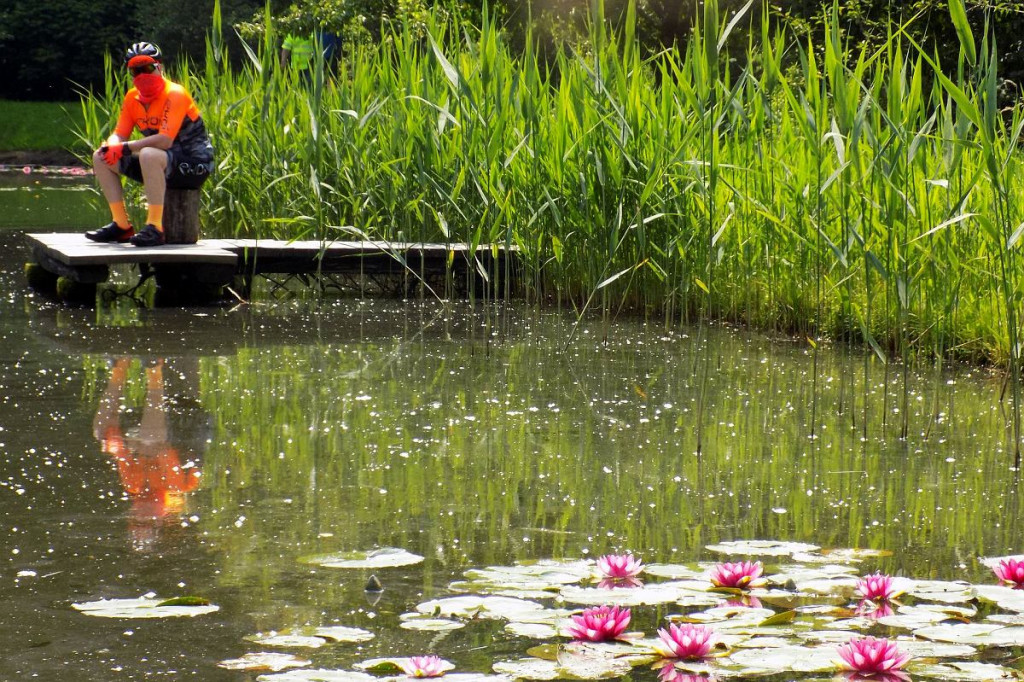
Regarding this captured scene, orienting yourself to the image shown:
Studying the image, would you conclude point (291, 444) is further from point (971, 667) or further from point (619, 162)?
point (619, 162)

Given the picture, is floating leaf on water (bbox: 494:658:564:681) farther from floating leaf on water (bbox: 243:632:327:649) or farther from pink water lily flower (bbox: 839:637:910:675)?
pink water lily flower (bbox: 839:637:910:675)

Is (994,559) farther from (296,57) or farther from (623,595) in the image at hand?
(296,57)

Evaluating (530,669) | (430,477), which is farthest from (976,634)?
(430,477)

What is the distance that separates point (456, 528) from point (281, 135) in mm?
5850

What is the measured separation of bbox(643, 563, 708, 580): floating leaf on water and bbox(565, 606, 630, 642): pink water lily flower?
0.44 meters

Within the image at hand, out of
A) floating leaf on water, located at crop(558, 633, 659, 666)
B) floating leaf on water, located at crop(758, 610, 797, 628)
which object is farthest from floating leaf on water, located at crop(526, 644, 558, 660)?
floating leaf on water, located at crop(758, 610, 797, 628)

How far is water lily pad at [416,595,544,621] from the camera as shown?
2764 millimetres

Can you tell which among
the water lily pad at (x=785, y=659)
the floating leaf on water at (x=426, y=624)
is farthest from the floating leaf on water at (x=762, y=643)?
the floating leaf on water at (x=426, y=624)

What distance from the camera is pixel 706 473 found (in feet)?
13.3

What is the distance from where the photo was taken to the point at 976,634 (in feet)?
8.57

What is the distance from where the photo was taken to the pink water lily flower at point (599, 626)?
2.56 meters

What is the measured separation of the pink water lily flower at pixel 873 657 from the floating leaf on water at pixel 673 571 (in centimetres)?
64

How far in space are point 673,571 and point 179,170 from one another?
18.5 ft

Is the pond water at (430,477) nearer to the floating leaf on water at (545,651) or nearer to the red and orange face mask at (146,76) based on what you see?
the floating leaf on water at (545,651)
